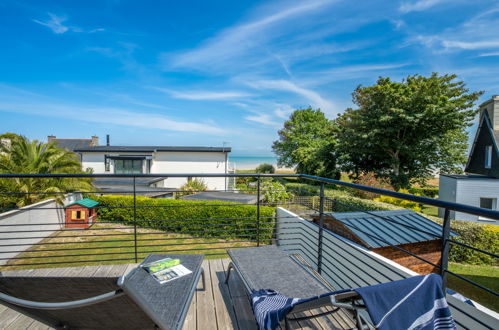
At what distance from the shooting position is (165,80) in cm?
2961

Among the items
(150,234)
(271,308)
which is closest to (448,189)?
(150,234)

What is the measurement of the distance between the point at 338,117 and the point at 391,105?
16.1ft

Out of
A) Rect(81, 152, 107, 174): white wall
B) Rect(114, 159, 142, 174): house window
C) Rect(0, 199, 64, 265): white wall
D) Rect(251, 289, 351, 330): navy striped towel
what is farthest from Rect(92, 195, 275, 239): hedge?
Rect(81, 152, 107, 174): white wall

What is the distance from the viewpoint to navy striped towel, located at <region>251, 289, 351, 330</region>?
1.25 meters

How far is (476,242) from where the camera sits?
6996 millimetres

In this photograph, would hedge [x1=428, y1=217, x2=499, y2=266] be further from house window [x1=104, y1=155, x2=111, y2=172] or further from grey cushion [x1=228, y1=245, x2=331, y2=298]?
house window [x1=104, y1=155, x2=111, y2=172]

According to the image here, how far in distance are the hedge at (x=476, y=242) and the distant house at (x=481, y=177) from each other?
8.40 ft

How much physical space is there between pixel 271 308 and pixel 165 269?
1101mm

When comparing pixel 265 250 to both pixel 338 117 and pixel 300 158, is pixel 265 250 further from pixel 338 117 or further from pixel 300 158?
pixel 300 158

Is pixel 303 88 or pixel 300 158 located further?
pixel 303 88

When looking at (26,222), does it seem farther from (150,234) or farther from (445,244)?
(445,244)

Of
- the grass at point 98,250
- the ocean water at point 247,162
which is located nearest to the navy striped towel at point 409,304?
the grass at point 98,250

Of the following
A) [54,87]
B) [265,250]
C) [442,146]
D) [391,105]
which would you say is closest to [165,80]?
[54,87]

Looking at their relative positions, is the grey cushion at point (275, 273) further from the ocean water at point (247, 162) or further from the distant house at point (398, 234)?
the ocean water at point (247, 162)
